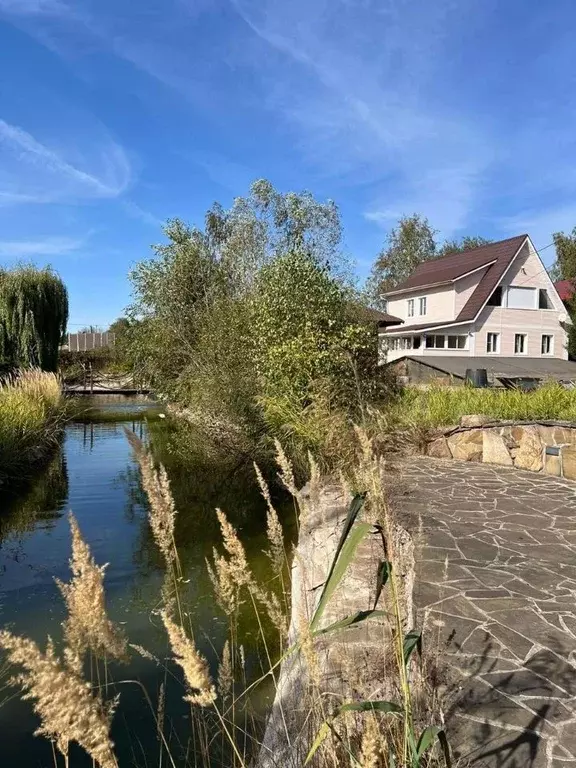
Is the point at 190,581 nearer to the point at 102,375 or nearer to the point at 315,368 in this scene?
the point at 315,368

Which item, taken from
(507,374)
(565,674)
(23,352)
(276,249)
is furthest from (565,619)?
(276,249)

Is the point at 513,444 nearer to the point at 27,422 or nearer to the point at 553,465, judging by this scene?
the point at 553,465

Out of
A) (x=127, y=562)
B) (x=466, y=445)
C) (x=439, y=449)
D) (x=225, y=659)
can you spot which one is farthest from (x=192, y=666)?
(x=439, y=449)

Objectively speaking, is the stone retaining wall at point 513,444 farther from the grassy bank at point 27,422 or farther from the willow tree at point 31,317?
the willow tree at point 31,317

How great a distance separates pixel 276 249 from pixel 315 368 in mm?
16115

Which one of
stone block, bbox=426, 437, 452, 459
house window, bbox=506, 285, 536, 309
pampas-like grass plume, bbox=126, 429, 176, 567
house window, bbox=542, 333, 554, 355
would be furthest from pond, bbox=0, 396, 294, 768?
house window, bbox=542, 333, 554, 355

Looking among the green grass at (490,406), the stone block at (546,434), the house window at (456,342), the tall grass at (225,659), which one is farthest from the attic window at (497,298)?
the tall grass at (225,659)

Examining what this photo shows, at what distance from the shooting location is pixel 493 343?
88.8 feet

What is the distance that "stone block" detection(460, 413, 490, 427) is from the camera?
9.02 metres

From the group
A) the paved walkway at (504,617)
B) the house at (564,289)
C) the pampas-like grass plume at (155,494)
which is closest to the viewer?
the pampas-like grass plume at (155,494)

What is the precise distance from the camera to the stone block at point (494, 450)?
881 cm

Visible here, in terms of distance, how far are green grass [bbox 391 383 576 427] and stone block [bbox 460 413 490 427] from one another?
0.66 ft

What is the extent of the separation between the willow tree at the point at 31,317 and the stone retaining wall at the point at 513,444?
13755mm

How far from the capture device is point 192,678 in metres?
1.19
